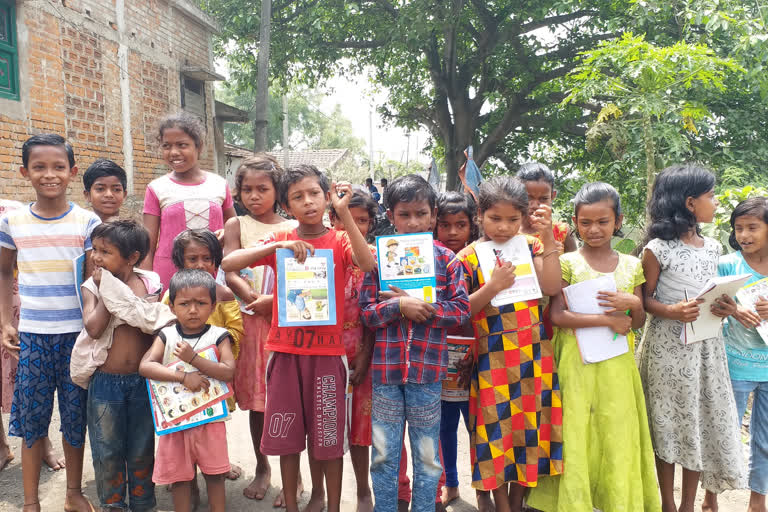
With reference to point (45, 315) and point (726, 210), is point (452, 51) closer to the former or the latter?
point (726, 210)

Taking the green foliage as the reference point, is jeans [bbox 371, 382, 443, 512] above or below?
below

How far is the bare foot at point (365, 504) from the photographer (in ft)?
8.89

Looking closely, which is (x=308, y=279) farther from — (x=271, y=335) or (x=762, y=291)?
(x=762, y=291)

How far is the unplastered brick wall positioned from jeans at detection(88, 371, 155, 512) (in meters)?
3.32

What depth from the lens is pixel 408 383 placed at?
93.4 inches

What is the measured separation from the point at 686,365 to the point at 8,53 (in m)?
7.51

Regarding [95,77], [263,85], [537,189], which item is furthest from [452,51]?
[537,189]

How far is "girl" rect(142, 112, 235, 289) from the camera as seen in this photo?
2949 millimetres

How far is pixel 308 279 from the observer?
2367 millimetres

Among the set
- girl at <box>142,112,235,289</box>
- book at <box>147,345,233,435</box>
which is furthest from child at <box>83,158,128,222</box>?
book at <box>147,345,233,435</box>

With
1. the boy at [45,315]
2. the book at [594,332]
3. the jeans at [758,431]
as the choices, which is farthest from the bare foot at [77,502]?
the jeans at [758,431]

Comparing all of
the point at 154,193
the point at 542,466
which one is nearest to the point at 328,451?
the point at 542,466

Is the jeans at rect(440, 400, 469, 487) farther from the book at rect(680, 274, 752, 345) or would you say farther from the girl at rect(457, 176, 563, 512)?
the book at rect(680, 274, 752, 345)

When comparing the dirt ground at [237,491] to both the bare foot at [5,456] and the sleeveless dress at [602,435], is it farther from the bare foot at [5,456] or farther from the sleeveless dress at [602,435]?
the sleeveless dress at [602,435]
